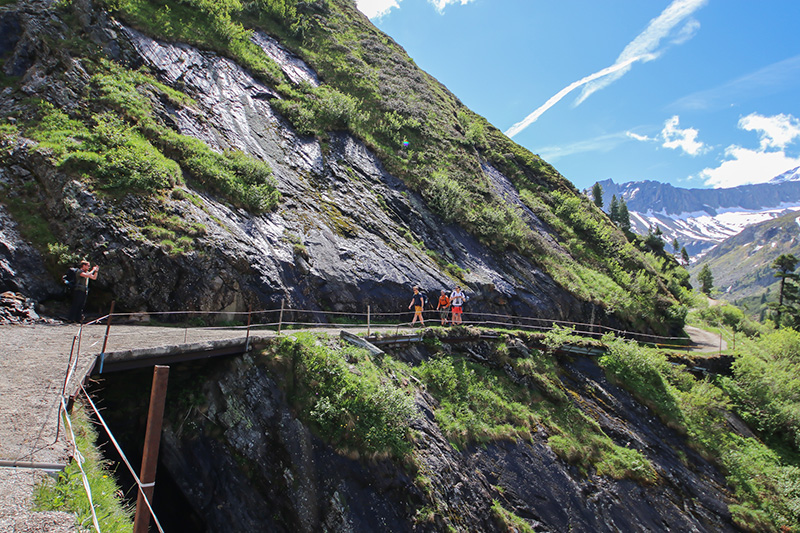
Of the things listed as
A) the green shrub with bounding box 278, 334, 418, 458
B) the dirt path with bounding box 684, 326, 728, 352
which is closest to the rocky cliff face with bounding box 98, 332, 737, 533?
the green shrub with bounding box 278, 334, 418, 458

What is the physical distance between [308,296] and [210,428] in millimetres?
6278

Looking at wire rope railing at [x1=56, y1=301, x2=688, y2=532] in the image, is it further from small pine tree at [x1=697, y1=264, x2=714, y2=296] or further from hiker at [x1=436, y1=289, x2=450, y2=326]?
small pine tree at [x1=697, y1=264, x2=714, y2=296]

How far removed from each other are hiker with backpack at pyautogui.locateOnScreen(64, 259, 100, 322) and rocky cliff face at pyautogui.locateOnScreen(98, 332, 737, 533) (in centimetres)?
281

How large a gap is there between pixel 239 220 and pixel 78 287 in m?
5.36

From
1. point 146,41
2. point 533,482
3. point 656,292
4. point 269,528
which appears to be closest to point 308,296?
point 269,528

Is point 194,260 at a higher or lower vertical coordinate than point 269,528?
higher

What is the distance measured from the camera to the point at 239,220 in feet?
44.9

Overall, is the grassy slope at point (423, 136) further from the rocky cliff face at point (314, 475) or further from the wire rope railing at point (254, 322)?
the rocky cliff face at point (314, 475)

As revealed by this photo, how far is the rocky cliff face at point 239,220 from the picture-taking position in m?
10.6

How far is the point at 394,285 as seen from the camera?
53.0ft

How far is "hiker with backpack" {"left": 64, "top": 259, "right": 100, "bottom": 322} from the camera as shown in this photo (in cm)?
933

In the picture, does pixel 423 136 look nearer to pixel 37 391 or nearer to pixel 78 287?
pixel 78 287

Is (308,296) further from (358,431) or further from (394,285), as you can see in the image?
(358,431)

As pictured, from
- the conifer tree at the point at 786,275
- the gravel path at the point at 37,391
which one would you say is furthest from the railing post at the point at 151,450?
the conifer tree at the point at 786,275
